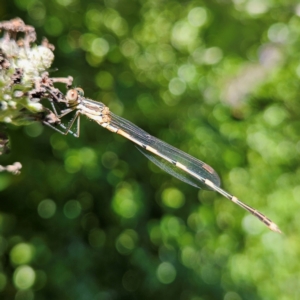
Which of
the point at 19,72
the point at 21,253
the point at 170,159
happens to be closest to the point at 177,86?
the point at 170,159

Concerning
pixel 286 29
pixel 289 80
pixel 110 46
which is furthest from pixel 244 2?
pixel 110 46

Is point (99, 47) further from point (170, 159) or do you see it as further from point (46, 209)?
point (46, 209)

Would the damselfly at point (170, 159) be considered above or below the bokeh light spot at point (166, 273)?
above

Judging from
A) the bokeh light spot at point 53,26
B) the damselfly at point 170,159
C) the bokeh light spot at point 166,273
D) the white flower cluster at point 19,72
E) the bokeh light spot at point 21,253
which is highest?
the white flower cluster at point 19,72

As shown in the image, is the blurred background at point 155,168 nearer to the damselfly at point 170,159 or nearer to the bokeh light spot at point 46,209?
the bokeh light spot at point 46,209

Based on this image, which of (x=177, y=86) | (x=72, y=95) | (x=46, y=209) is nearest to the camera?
(x=72, y=95)

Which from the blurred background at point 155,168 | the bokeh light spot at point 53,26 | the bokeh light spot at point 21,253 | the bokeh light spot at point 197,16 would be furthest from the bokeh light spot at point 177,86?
the bokeh light spot at point 21,253

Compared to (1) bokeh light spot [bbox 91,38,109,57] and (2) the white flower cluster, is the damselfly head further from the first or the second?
(1) bokeh light spot [bbox 91,38,109,57]

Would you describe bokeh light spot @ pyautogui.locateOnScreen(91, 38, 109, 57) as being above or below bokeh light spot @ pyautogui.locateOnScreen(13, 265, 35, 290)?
above

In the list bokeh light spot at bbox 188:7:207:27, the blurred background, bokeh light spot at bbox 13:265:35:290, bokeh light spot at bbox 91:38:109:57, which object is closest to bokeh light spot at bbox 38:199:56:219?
the blurred background
